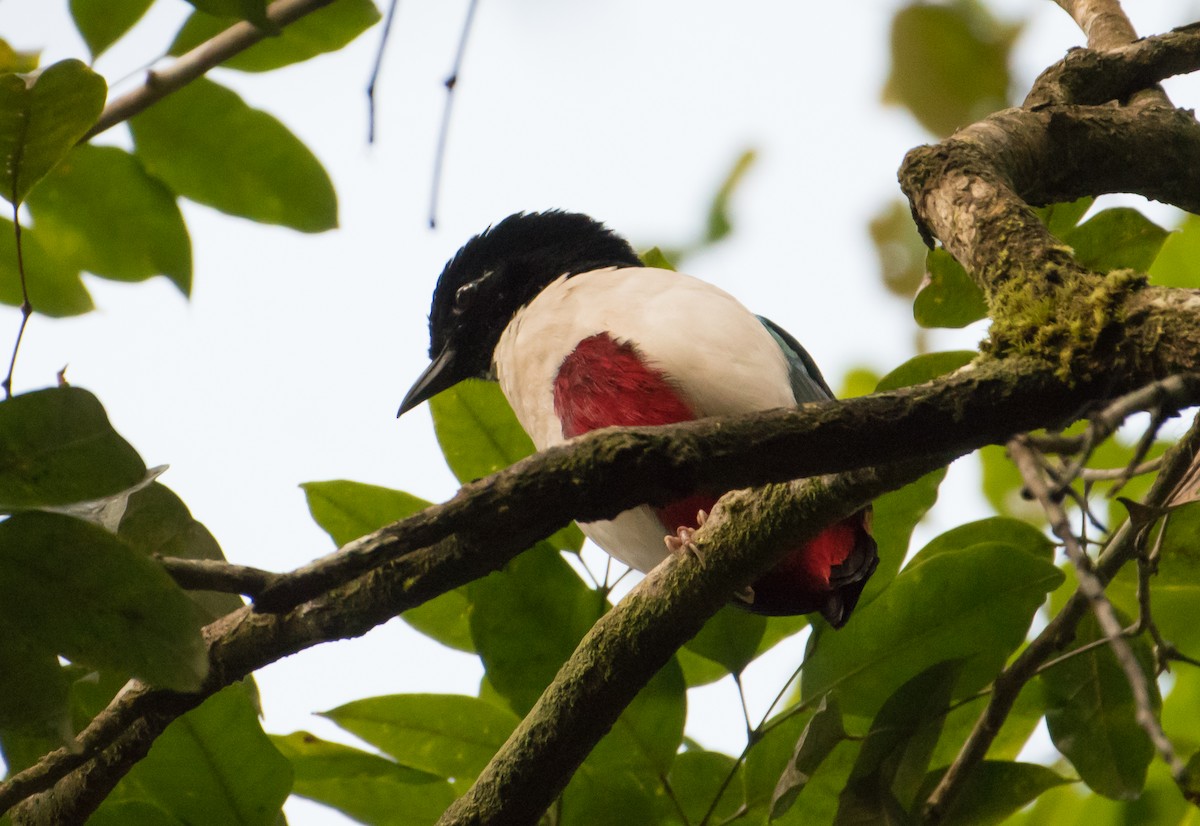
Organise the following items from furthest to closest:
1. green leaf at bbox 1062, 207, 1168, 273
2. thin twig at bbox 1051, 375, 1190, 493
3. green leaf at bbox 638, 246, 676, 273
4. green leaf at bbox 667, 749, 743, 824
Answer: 1. green leaf at bbox 638, 246, 676, 273
2. green leaf at bbox 1062, 207, 1168, 273
3. green leaf at bbox 667, 749, 743, 824
4. thin twig at bbox 1051, 375, 1190, 493

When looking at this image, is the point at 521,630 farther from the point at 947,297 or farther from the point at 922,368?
the point at 947,297

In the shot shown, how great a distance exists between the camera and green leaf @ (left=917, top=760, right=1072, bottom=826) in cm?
229

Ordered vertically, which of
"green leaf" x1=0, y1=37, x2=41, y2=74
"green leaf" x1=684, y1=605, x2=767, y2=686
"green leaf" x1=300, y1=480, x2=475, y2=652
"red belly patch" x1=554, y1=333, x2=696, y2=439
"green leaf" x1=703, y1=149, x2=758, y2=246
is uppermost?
"green leaf" x1=703, y1=149, x2=758, y2=246

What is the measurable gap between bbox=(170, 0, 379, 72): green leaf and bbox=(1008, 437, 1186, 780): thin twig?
7.07 ft

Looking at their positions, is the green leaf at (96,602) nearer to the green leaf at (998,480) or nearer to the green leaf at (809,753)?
the green leaf at (809,753)

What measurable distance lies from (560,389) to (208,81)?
3.71ft

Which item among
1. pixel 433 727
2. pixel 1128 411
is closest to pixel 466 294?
pixel 433 727

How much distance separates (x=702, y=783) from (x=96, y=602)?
137 cm

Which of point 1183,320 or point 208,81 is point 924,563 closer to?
point 1183,320

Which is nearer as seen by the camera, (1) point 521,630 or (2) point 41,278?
(1) point 521,630

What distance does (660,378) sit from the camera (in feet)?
8.85

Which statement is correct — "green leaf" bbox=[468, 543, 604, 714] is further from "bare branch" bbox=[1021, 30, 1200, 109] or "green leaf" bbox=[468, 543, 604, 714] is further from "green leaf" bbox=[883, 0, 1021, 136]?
"green leaf" bbox=[883, 0, 1021, 136]

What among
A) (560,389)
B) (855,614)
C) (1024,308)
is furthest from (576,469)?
(560,389)

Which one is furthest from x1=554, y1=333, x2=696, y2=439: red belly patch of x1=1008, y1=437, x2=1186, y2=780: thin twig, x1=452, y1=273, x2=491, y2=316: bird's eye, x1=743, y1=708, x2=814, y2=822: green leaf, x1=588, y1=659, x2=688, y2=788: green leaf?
x1=1008, y1=437, x2=1186, y2=780: thin twig
